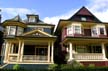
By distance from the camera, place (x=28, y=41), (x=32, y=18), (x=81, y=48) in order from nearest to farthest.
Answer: (x=28, y=41)
(x=81, y=48)
(x=32, y=18)

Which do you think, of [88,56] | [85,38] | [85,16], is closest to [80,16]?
[85,16]

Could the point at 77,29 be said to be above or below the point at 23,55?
above

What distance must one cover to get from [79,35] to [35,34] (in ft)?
24.9

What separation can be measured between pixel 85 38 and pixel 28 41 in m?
9.04

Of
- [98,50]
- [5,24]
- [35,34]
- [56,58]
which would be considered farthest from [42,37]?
[98,50]

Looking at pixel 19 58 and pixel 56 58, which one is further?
pixel 56 58

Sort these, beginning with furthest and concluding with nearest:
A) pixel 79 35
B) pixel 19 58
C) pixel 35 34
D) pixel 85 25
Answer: pixel 85 25
pixel 79 35
pixel 35 34
pixel 19 58

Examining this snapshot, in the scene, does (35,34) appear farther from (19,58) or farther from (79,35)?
(79,35)

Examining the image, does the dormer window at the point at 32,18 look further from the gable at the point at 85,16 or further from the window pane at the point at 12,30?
the gable at the point at 85,16

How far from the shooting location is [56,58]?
28703 millimetres

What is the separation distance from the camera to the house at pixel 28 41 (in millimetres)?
24234

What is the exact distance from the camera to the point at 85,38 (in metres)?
25.9

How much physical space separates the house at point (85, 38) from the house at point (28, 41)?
300 centimetres

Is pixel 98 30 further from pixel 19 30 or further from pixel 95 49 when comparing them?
pixel 19 30
